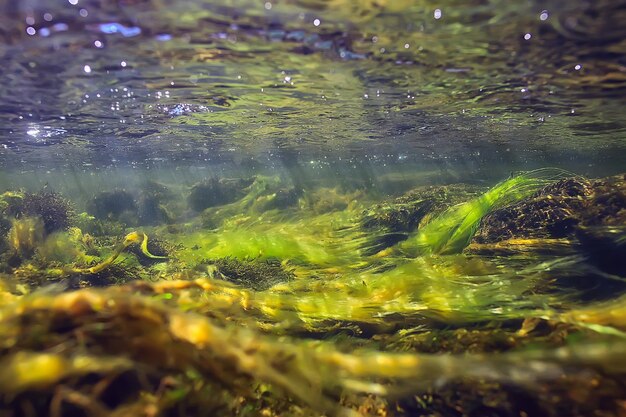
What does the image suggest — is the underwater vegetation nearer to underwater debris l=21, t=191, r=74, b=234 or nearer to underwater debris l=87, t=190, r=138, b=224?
underwater debris l=21, t=191, r=74, b=234

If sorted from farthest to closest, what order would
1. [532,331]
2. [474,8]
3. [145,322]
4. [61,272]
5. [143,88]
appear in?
[143,88] < [61,272] < [474,8] < [532,331] < [145,322]

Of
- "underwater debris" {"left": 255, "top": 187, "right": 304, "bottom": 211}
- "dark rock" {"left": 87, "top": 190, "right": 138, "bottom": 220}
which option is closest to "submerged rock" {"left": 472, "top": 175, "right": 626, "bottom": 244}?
"underwater debris" {"left": 255, "top": 187, "right": 304, "bottom": 211}

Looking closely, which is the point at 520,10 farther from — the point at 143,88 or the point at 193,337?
the point at 143,88

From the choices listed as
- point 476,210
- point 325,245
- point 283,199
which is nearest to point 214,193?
point 283,199

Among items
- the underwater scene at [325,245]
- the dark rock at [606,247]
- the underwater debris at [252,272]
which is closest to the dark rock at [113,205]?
the underwater scene at [325,245]

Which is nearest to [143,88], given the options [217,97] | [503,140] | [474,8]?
[217,97]

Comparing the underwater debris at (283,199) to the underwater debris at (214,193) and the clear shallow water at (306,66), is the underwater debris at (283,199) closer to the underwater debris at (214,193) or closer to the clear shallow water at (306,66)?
the underwater debris at (214,193)

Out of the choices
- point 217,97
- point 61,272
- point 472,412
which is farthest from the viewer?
point 217,97
